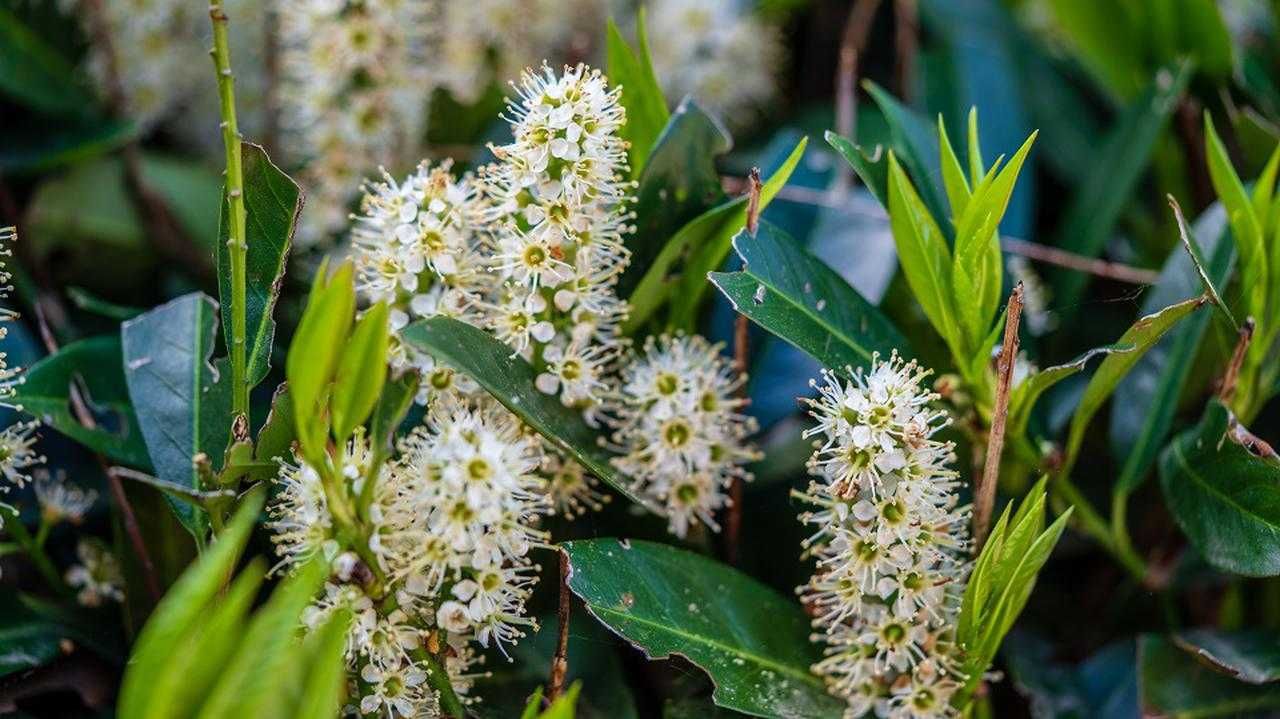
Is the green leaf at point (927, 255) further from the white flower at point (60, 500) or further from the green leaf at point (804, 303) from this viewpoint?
the white flower at point (60, 500)

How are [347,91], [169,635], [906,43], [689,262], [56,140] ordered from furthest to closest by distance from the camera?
1. [906,43]
2. [56,140]
3. [347,91]
4. [689,262]
5. [169,635]

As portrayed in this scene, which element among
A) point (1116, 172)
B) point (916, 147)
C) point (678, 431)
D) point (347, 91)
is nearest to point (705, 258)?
point (678, 431)

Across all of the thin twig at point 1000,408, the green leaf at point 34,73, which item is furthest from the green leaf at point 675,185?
the green leaf at point 34,73

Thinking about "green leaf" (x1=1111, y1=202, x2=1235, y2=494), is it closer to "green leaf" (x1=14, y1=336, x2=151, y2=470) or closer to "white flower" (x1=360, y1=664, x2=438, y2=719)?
"white flower" (x1=360, y1=664, x2=438, y2=719)

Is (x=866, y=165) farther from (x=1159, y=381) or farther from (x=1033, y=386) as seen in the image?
(x=1159, y=381)

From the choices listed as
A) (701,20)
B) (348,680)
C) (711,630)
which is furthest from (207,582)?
(701,20)

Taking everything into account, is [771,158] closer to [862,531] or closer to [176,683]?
[862,531]

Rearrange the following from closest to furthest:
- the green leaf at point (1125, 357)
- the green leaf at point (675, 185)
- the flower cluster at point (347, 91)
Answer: the green leaf at point (1125, 357), the green leaf at point (675, 185), the flower cluster at point (347, 91)

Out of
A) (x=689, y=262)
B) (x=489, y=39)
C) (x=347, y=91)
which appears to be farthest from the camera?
(x=489, y=39)
